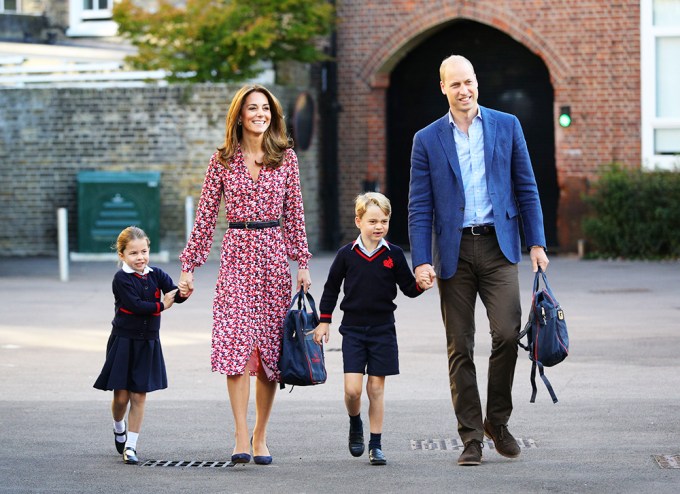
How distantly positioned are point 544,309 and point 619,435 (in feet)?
3.57

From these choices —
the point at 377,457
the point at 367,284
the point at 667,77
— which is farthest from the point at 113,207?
the point at 377,457

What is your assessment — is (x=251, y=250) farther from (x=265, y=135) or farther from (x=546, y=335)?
(x=546, y=335)

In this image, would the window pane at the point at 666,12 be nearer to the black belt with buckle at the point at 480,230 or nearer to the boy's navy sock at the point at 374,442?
the black belt with buckle at the point at 480,230

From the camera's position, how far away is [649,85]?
73.9 ft

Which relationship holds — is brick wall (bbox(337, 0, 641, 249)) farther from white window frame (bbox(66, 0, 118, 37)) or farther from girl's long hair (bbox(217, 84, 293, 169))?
girl's long hair (bbox(217, 84, 293, 169))

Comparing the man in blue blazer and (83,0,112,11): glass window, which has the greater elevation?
(83,0,112,11): glass window

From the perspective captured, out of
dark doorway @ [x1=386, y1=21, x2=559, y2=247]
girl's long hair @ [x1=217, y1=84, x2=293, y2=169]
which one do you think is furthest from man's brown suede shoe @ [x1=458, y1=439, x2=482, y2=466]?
dark doorway @ [x1=386, y1=21, x2=559, y2=247]

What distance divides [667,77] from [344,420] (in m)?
15.3

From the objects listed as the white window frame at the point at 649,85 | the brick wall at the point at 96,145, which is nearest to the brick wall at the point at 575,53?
the white window frame at the point at 649,85

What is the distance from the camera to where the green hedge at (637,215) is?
69.4ft

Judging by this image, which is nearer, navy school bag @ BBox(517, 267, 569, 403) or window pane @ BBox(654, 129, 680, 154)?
navy school bag @ BBox(517, 267, 569, 403)

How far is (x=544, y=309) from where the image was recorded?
7.20 meters

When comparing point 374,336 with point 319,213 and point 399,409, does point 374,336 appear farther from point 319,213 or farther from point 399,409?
point 319,213

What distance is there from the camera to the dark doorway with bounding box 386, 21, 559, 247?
953 inches
